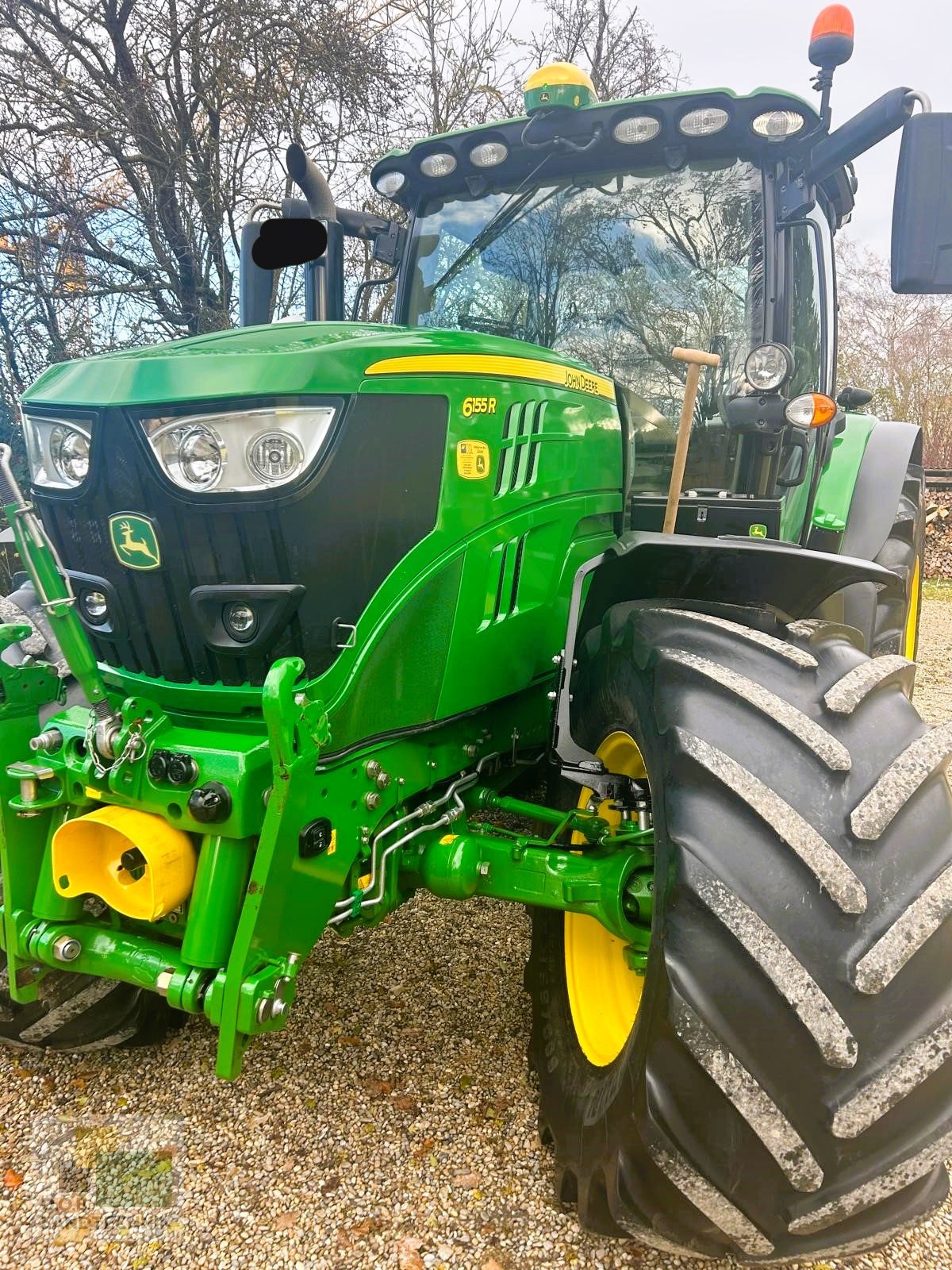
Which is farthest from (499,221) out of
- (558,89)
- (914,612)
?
(914,612)

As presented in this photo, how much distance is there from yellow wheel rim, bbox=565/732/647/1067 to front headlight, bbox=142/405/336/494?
944 mm

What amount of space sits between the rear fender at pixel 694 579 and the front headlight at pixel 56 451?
1.21 metres

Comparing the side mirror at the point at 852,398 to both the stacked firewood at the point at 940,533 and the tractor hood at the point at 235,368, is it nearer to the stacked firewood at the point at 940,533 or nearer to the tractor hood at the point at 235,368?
the tractor hood at the point at 235,368

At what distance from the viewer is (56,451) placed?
2041 mm

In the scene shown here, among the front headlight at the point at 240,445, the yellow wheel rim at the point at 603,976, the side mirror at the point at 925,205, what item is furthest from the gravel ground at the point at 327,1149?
the side mirror at the point at 925,205

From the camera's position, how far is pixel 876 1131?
1.45 meters

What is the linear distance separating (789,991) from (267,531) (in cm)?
128

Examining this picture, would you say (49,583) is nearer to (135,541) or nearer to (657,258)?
(135,541)

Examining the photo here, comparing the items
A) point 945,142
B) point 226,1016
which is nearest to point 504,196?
point 945,142

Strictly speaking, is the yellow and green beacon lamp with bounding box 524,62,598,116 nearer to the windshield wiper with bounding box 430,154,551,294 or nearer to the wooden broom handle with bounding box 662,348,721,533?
the windshield wiper with bounding box 430,154,551,294

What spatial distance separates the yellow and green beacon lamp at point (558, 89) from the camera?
109 inches

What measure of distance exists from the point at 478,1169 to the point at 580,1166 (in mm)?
356

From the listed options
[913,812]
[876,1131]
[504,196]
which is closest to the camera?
[876,1131]

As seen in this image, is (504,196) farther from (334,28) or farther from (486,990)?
(334,28)
